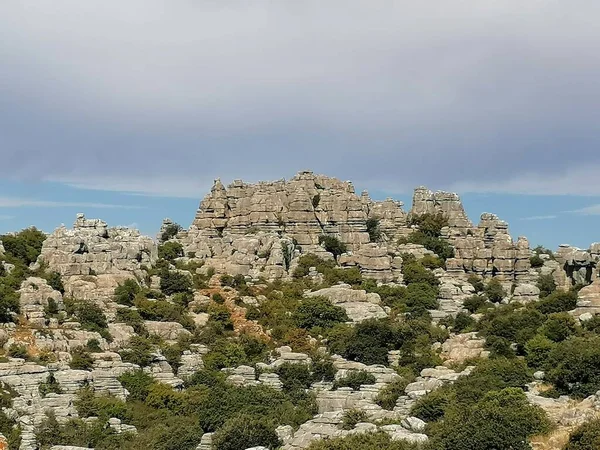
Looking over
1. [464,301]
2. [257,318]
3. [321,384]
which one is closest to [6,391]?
[321,384]

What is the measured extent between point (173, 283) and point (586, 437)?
31.2m

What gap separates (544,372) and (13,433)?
1986cm

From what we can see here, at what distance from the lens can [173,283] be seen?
2031 inches

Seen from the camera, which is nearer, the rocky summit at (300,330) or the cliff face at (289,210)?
the rocky summit at (300,330)

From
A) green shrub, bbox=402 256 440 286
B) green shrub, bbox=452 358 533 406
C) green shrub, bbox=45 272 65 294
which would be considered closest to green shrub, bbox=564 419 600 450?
green shrub, bbox=452 358 533 406

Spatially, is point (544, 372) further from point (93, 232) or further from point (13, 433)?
point (93, 232)

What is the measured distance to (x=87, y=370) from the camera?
1495 inches

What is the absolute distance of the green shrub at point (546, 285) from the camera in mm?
54188

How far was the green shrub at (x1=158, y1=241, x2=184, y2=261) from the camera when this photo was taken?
Answer: 59094mm

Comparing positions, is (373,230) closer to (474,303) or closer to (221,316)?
(474,303)

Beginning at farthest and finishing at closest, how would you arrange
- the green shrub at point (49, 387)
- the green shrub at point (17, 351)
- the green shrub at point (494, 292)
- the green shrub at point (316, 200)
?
1. the green shrub at point (316, 200)
2. the green shrub at point (494, 292)
3. the green shrub at point (17, 351)
4. the green shrub at point (49, 387)

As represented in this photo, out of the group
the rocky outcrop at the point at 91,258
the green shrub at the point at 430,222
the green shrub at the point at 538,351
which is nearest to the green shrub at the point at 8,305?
the rocky outcrop at the point at 91,258

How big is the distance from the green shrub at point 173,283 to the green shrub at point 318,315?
22.1ft

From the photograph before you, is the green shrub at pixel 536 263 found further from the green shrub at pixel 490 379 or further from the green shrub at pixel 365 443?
the green shrub at pixel 365 443
